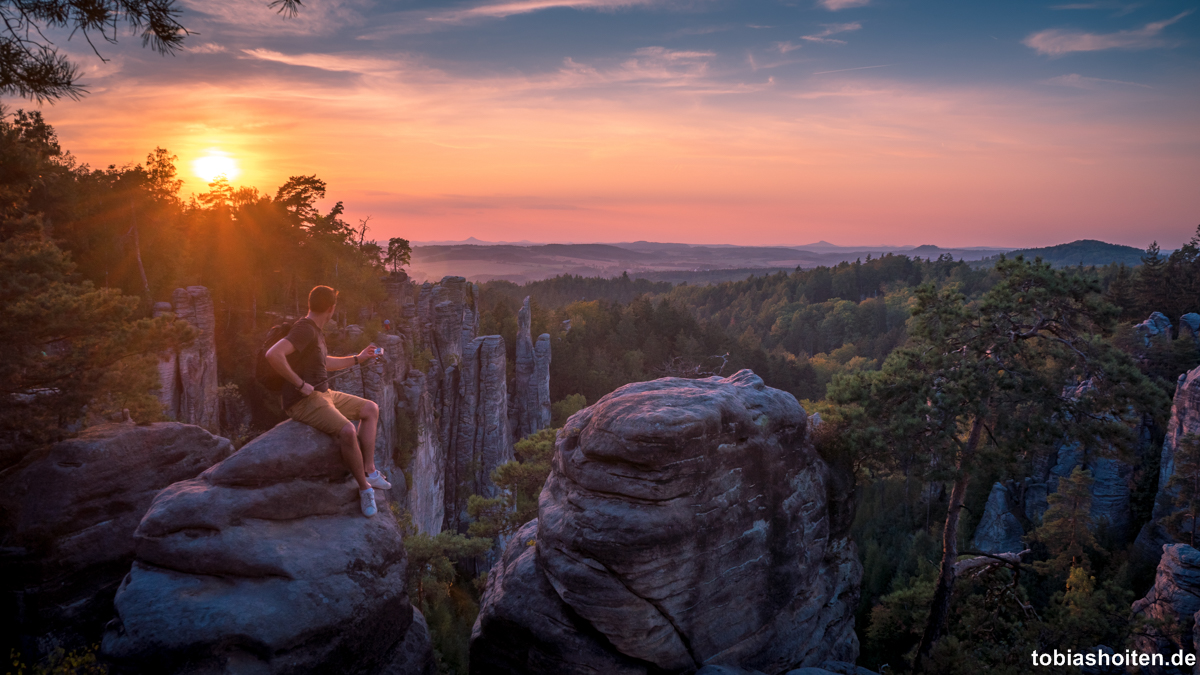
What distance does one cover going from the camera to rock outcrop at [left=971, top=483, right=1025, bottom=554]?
37.5 m

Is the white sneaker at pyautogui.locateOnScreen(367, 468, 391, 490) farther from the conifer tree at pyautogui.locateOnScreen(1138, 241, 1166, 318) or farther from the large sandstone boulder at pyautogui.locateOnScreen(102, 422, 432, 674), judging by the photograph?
the conifer tree at pyautogui.locateOnScreen(1138, 241, 1166, 318)

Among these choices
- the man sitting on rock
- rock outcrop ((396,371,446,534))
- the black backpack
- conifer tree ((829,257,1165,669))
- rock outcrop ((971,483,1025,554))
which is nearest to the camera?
the black backpack

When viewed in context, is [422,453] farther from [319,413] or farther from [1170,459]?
[1170,459]

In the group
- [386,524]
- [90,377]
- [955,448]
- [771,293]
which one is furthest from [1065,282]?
[771,293]

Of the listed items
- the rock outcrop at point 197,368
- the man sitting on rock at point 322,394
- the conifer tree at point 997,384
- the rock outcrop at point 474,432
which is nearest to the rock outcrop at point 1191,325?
the conifer tree at point 997,384

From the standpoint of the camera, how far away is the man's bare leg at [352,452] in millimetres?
8784

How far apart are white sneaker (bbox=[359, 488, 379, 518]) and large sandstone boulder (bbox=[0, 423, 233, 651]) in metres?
4.56

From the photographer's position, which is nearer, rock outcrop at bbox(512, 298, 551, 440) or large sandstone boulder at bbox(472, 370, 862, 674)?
large sandstone boulder at bbox(472, 370, 862, 674)

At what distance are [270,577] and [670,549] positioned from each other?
583 cm

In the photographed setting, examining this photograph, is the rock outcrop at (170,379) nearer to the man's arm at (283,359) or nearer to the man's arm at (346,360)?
the man's arm at (346,360)

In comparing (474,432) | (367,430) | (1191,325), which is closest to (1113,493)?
(1191,325)

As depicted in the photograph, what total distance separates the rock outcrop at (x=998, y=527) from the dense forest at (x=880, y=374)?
3.51ft

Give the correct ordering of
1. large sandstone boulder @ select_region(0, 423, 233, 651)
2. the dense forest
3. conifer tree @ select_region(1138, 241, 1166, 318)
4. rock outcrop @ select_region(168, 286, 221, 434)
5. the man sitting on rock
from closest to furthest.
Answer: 1. the man sitting on rock
2. large sandstone boulder @ select_region(0, 423, 233, 651)
3. the dense forest
4. rock outcrop @ select_region(168, 286, 221, 434)
5. conifer tree @ select_region(1138, 241, 1166, 318)

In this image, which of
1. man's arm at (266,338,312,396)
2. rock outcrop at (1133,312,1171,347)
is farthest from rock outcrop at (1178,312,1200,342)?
man's arm at (266,338,312,396)
